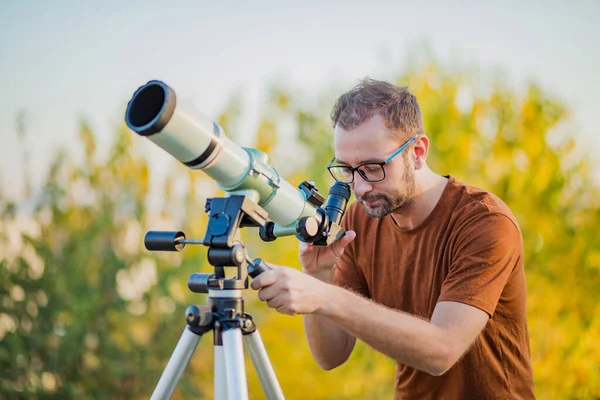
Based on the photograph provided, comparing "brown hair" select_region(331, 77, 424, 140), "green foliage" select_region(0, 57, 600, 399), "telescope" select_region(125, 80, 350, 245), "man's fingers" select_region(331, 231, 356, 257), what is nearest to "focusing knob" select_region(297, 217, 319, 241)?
"telescope" select_region(125, 80, 350, 245)

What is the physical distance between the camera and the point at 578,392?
494 cm

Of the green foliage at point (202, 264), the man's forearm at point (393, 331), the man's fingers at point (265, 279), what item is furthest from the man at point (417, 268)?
the green foliage at point (202, 264)

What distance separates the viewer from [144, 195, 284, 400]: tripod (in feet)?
6.00

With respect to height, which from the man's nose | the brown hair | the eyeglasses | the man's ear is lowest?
the man's nose

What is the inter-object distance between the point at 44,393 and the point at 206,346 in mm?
1119

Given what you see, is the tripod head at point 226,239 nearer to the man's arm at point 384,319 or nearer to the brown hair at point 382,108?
the man's arm at point 384,319

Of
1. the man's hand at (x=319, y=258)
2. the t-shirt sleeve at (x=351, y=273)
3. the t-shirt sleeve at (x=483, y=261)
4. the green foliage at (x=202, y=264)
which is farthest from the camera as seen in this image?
the green foliage at (x=202, y=264)

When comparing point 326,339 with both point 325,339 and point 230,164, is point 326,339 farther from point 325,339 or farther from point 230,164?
point 230,164

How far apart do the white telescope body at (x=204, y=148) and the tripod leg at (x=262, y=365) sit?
0.42m

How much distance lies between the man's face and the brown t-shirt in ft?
0.66

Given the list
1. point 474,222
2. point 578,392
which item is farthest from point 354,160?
point 578,392

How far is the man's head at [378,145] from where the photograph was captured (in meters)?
2.60

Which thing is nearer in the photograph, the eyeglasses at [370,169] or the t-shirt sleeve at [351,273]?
the eyeglasses at [370,169]

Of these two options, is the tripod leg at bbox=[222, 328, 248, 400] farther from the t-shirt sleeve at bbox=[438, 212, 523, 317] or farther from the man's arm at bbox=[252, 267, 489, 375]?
the t-shirt sleeve at bbox=[438, 212, 523, 317]
